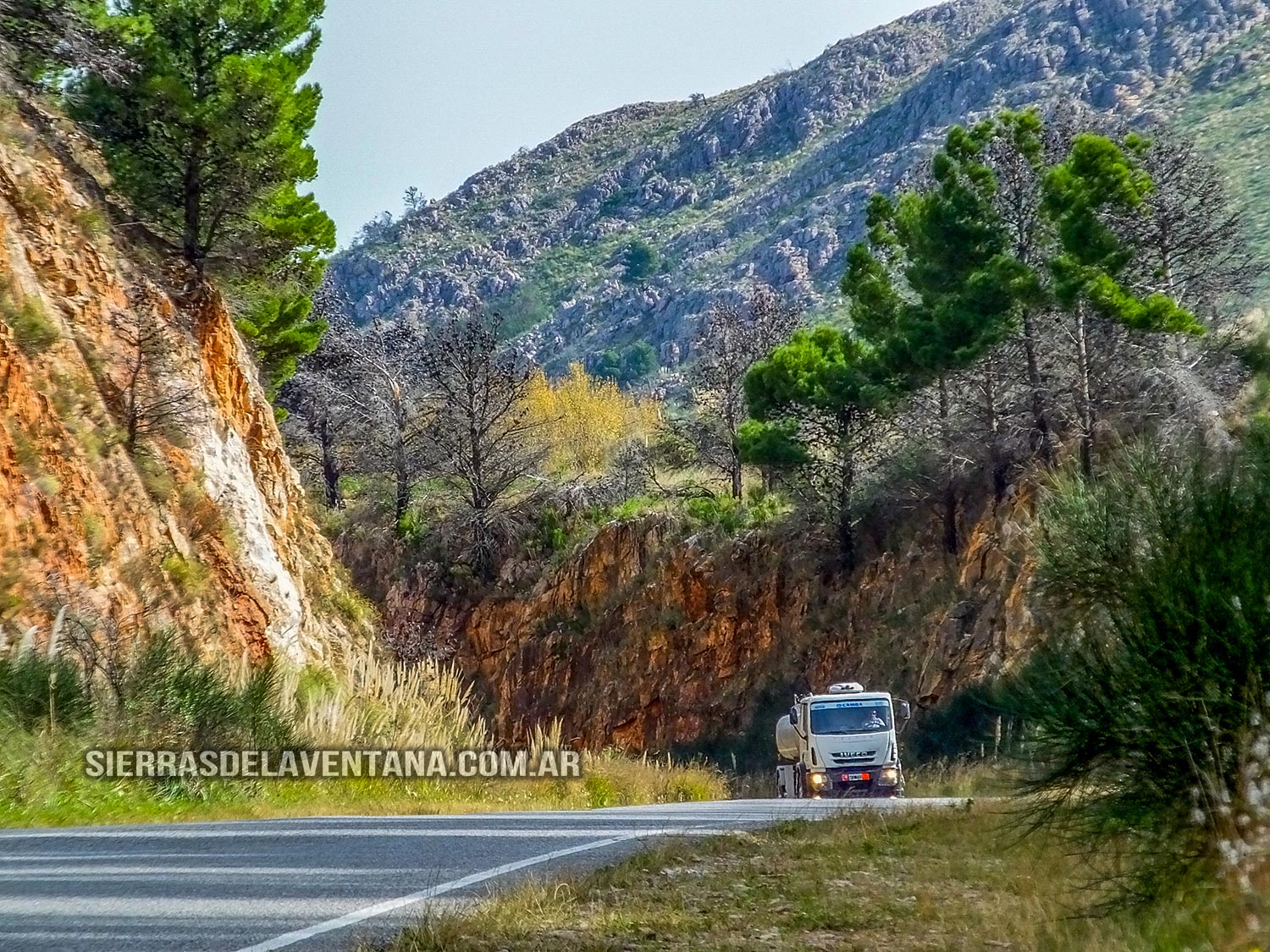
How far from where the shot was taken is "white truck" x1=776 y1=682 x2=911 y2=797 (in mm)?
25984

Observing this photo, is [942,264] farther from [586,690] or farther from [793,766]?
[586,690]

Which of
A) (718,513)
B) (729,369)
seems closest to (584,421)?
(729,369)

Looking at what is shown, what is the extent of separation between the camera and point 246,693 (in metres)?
14.6

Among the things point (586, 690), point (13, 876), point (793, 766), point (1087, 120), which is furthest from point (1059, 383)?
point (13, 876)

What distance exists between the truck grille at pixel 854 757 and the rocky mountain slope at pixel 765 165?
Result: 46.0m

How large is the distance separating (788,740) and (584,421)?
33.0 m

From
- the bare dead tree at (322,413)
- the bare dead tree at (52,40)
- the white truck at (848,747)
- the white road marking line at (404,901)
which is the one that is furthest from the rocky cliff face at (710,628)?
the white road marking line at (404,901)

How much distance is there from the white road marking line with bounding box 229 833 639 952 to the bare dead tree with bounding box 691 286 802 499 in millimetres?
36756

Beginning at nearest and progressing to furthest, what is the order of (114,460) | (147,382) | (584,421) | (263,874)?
1. (263,874)
2. (114,460)
3. (147,382)
4. (584,421)

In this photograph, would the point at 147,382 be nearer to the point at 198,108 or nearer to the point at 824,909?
the point at 198,108

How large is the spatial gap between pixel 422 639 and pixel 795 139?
104473mm

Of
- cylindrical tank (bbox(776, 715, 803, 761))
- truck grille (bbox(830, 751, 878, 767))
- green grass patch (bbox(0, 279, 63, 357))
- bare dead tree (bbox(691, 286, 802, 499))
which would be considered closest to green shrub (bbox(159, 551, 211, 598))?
green grass patch (bbox(0, 279, 63, 357))

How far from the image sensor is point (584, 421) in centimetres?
6000

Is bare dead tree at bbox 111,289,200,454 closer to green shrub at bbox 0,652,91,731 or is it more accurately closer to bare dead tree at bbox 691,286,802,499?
green shrub at bbox 0,652,91,731
